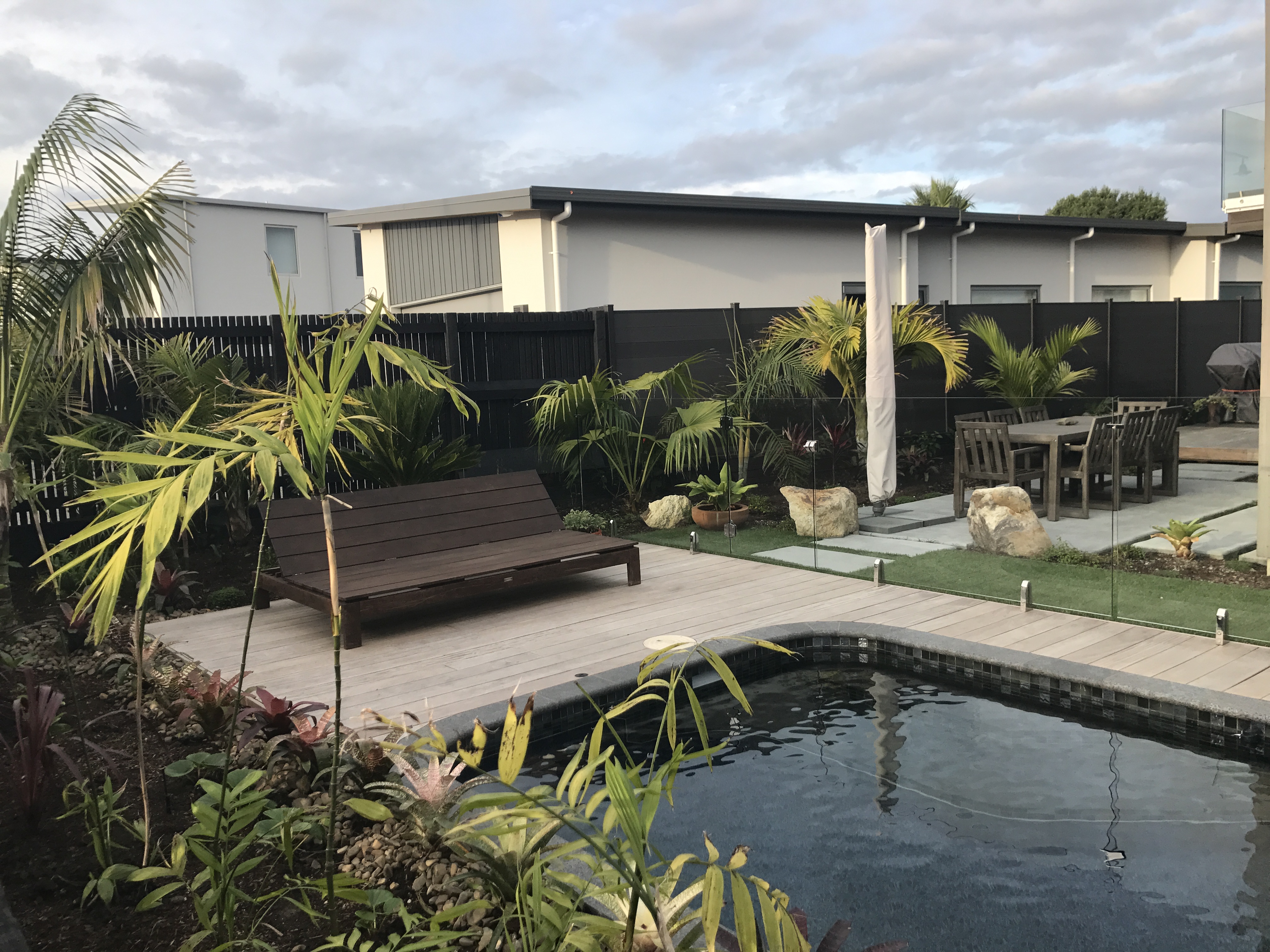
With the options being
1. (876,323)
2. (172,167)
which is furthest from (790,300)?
(172,167)

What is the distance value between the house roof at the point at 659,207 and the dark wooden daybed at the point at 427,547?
16.0ft

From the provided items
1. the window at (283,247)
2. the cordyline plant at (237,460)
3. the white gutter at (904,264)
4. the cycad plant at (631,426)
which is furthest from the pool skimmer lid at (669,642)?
the window at (283,247)

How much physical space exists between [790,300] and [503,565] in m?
8.56

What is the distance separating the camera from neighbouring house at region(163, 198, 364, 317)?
20594 millimetres

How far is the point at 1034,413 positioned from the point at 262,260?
61.2 ft

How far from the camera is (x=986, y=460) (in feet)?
21.7

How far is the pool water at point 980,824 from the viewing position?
9.76ft

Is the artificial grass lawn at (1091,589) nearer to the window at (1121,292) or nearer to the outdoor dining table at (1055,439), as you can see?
the outdoor dining table at (1055,439)

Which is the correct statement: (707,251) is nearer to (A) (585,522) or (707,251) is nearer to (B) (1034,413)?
(A) (585,522)

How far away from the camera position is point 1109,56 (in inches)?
687

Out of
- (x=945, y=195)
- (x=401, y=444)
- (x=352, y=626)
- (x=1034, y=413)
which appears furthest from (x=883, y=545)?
(x=945, y=195)

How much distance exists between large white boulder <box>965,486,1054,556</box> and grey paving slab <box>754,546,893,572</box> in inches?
29.4

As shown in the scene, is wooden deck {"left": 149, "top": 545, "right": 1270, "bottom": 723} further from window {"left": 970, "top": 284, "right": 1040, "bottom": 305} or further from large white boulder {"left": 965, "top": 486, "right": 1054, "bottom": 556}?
window {"left": 970, "top": 284, "right": 1040, "bottom": 305}

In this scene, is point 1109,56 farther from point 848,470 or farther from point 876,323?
point 848,470
